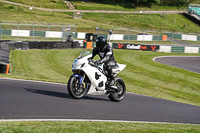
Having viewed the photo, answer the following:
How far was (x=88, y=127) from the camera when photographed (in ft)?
21.9

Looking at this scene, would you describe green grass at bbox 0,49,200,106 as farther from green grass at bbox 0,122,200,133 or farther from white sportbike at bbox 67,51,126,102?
green grass at bbox 0,122,200,133

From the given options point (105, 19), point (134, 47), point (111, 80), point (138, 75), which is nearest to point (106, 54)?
point (111, 80)

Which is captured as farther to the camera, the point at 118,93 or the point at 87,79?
the point at 118,93

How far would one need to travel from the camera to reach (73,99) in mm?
9695

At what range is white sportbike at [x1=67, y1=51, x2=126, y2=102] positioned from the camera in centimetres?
941

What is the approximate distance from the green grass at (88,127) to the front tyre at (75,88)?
2252mm

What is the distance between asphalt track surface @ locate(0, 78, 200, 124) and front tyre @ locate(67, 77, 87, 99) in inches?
7.4

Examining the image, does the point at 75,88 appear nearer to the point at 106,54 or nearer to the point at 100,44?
the point at 106,54

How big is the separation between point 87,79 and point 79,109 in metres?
1.49

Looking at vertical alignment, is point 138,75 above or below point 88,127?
below

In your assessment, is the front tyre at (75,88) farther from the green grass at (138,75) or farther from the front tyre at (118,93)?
the green grass at (138,75)

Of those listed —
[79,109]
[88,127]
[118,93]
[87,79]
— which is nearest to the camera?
[88,127]

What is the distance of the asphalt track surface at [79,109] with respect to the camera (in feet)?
25.4

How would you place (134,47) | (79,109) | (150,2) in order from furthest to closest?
(150,2) < (134,47) < (79,109)
